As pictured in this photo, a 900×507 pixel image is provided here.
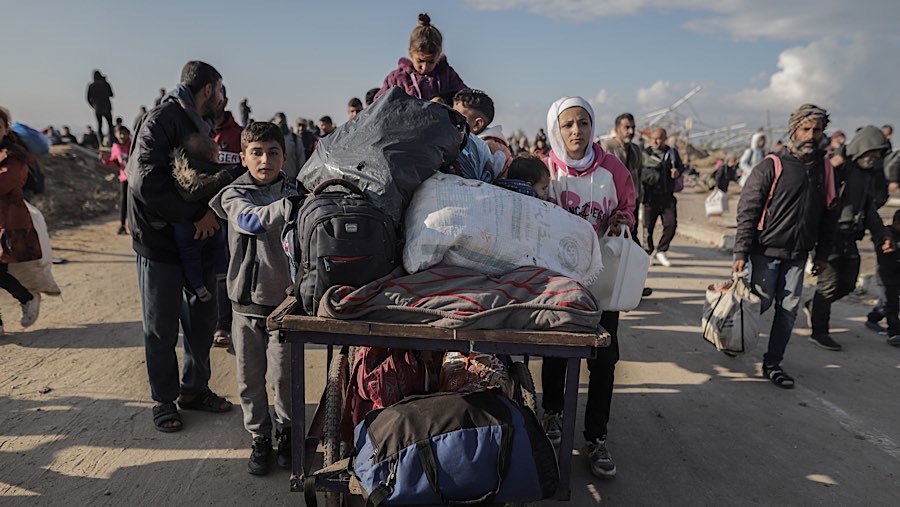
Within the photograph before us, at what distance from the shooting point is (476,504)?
198cm

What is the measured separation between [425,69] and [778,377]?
145 inches

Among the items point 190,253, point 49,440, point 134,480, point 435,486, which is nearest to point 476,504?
point 435,486

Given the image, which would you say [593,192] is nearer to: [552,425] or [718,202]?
[552,425]

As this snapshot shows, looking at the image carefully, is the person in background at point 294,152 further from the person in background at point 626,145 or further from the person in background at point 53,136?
the person in background at point 53,136

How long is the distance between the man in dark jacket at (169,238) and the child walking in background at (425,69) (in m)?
1.28

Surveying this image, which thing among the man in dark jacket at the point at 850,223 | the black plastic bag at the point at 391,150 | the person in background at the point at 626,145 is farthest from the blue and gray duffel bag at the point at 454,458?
the person in background at the point at 626,145

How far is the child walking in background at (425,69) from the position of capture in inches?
165

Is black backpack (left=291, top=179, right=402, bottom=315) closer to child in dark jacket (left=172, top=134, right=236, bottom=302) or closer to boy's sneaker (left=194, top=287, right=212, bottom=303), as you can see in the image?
child in dark jacket (left=172, top=134, right=236, bottom=302)

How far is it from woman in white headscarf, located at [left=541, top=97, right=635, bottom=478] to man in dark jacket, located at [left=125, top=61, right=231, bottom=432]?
2130 millimetres

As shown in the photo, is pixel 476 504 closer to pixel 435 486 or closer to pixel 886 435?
pixel 435 486

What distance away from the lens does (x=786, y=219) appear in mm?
4340

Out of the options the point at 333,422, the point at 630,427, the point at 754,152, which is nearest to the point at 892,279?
the point at 630,427

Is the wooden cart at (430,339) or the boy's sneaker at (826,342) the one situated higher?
the wooden cart at (430,339)

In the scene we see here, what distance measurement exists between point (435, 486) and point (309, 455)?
36.7 inches
